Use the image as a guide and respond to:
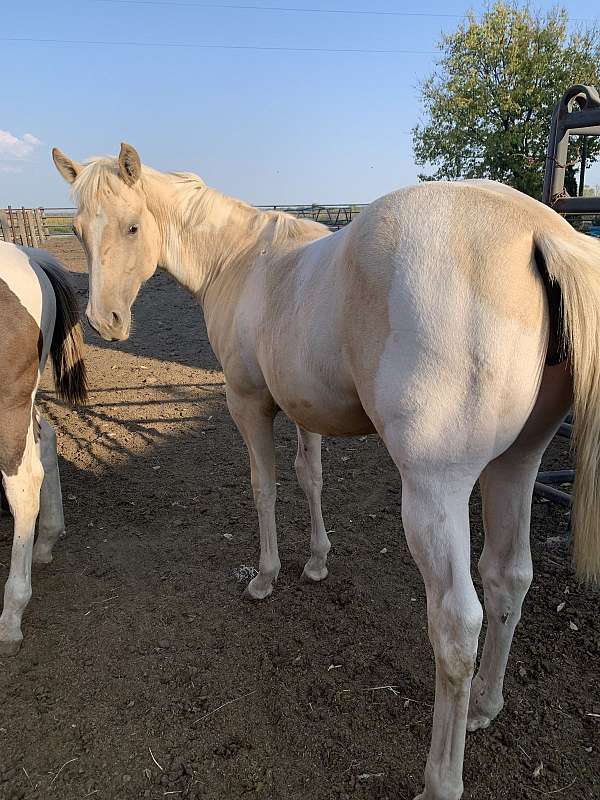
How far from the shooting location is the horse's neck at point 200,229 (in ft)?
8.98

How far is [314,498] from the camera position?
10.2 ft

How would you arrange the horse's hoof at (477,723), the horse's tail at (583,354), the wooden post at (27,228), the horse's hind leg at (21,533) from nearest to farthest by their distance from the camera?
the horse's tail at (583,354) → the horse's hoof at (477,723) → the horse's hind leg at (21,533) → the wooden post at (27,228)

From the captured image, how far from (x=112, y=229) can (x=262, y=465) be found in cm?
135

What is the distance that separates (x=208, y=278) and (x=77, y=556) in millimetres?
1941

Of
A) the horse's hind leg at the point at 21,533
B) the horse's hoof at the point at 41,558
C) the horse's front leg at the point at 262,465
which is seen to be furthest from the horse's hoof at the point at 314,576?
the horse's hoof at the point at 41,558

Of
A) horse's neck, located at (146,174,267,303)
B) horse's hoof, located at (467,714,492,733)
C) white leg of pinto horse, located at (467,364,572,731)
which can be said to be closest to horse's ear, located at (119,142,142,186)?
horse's neck, located at (146,174,267,303)

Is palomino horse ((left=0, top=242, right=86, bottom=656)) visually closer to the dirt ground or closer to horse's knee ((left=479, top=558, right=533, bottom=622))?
the dirt ground

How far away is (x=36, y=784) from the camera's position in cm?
193

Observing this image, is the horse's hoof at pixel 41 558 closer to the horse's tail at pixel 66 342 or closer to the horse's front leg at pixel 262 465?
the horse's tail at pixel 66 342

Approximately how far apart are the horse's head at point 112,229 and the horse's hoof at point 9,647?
1.56 meters

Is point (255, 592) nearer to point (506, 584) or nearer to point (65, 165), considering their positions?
point (506, 584)

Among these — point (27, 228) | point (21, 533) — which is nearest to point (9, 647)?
point (21, 533)

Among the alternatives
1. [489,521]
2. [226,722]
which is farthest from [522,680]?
[226,722]

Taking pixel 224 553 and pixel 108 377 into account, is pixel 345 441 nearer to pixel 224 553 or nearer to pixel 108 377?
pixel 224 553
